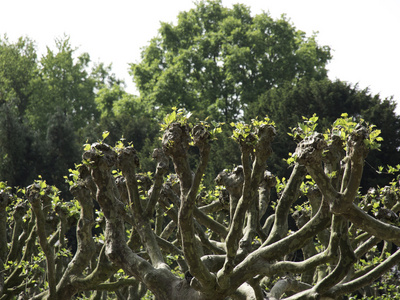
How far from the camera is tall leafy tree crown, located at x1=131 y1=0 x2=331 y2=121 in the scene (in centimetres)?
3706

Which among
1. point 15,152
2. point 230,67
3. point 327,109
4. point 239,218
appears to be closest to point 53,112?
point 15,152

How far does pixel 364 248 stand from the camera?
9.08 meters

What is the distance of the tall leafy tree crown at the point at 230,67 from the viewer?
37.1 metres

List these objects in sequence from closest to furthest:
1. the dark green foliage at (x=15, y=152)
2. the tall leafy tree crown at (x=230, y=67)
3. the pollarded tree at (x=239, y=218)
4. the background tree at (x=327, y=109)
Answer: the pollarded tree at (x=239, y=218)
the background tree at (x=327, y=109)
the dark green foliage at (x=15, y=152)
the tall leafy tree crown at (x=230, y=67)

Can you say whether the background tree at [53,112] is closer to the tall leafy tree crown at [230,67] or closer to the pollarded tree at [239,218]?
the tall leafy tree crown at [230,67]

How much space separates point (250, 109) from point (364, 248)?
22615 millimetres

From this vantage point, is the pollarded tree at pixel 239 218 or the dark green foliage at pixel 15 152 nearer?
the pollarded tree at pixel 239 218

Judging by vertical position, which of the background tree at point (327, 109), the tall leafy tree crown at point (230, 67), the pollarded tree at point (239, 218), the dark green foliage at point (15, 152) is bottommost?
the pollarded tree at point (239, 218)

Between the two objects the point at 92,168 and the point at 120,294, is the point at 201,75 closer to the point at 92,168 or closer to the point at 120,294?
the point at 120,294

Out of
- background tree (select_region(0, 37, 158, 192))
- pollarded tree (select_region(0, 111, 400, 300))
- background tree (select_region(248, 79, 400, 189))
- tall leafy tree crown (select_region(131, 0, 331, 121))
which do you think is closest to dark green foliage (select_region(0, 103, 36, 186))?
background tree (select_region(0, 37, 158, 192))

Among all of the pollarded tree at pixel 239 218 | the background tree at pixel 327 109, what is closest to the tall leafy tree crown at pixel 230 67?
the background tree at pixel 327 109

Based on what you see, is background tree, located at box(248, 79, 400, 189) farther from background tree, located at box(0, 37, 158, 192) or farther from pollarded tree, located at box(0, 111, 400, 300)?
pollarded tree, located at box(0, 111, 400, 300)

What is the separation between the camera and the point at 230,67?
3678 cm

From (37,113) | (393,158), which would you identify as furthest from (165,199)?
(37,113)
